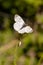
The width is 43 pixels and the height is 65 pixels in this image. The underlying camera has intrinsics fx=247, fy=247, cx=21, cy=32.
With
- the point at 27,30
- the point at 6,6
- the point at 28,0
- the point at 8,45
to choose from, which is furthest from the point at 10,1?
the point at 27,30

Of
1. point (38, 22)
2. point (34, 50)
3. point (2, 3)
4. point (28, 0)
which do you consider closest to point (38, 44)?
point (34, 50)

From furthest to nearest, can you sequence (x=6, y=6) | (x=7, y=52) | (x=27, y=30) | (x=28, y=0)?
(x=6, y=6) → (x=28, y=0) → (x=7, y=52) → (x=27, y=30)

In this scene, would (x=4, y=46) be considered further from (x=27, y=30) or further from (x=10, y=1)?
(x=27, y=30)

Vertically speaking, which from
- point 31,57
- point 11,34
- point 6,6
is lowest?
point 31,57

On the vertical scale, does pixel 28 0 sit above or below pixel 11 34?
above

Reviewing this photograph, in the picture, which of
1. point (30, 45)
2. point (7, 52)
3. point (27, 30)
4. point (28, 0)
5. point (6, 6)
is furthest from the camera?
point (6, 6)

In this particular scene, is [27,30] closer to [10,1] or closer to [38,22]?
[38,22]

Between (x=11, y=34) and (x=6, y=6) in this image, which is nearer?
(x=11, y=34)
